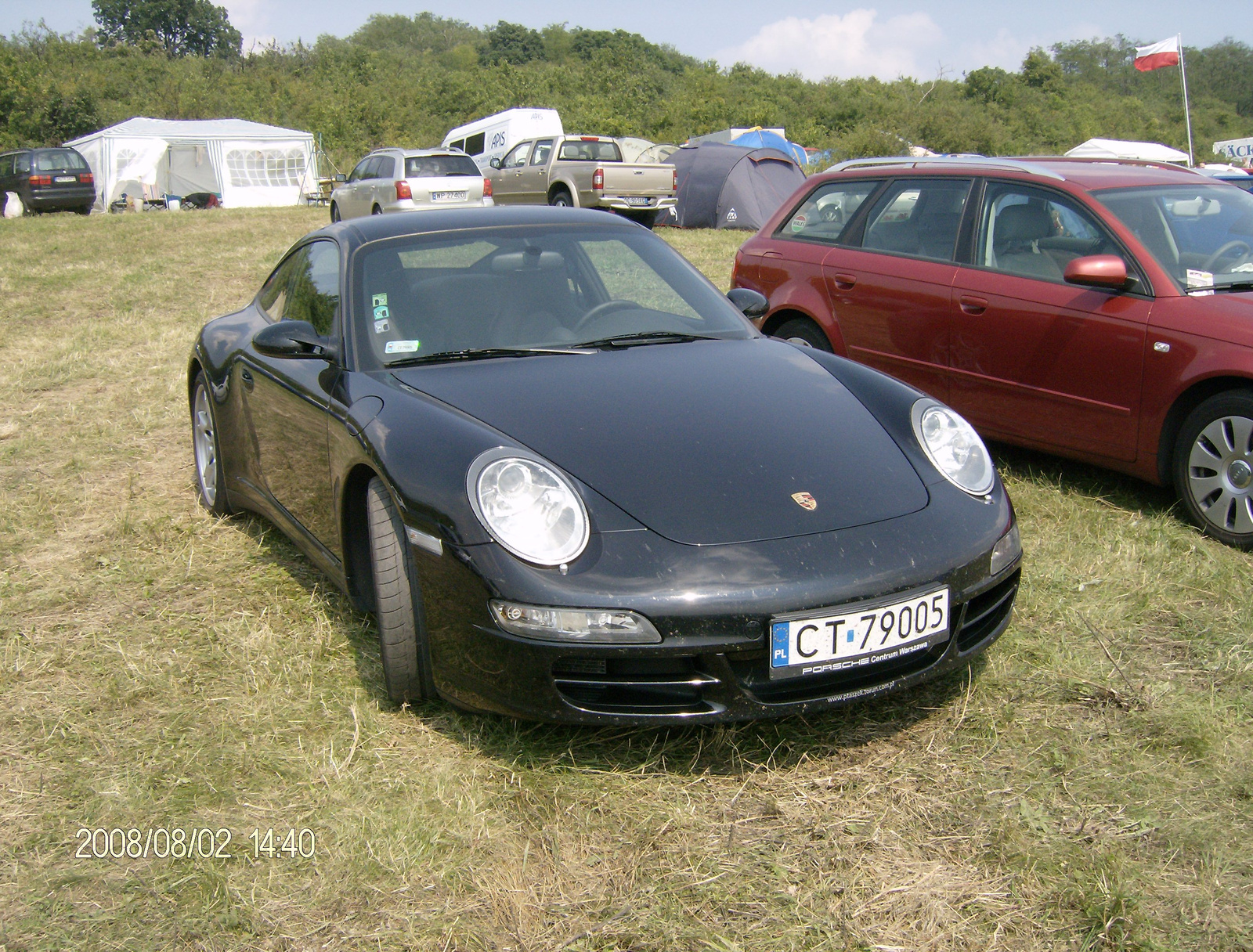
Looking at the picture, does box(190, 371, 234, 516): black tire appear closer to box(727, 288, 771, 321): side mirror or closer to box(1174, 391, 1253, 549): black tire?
box(727, 288, 771, 321): side mirror

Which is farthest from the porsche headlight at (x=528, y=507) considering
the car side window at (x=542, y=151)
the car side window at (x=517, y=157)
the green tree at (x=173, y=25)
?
the green tree at (x=173, y=25)

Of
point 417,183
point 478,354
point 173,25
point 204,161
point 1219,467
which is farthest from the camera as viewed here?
point 173,25

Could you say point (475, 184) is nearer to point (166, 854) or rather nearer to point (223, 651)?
point (223, 651)

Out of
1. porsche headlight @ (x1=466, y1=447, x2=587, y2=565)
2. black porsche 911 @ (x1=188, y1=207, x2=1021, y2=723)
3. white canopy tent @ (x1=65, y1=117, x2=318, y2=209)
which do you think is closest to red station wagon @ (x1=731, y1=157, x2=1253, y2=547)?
black porsche 911 @ (x1=188, y1=207, x2=1021, y2=723)

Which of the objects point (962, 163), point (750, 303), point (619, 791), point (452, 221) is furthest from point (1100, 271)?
point (619, 791)

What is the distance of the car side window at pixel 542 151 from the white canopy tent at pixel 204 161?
44.0 feet

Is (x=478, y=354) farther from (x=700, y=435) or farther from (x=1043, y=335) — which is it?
(x=1043, y=335)

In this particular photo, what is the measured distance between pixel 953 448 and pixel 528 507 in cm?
127

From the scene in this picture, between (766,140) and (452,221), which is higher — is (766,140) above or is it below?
above

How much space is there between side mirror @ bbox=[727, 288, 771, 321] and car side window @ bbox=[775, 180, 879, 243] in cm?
178

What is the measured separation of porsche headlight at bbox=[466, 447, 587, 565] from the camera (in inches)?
93.3

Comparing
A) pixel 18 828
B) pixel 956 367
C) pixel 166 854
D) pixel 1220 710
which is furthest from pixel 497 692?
pixel 956 367

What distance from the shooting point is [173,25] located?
8150 cm

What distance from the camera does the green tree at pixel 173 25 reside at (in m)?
80.2
